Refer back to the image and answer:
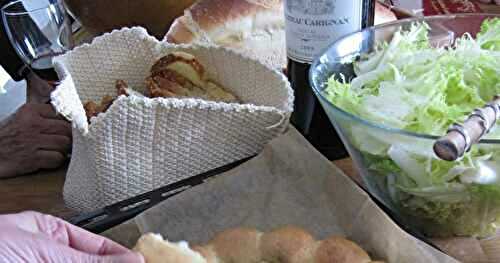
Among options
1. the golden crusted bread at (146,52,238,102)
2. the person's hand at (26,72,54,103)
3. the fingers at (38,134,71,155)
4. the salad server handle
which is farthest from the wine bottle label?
the person's hand at (26,72,54,103)

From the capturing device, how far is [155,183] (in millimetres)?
708

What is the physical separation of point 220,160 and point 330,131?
17cm

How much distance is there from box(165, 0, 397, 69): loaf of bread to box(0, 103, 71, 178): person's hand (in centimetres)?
21

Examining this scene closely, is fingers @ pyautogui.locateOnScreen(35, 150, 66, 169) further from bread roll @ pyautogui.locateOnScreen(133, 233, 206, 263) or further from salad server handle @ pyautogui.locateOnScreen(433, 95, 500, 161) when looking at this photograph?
salad server handle @ pyautogui.locateOnScreen(433, 95, 500, 161)

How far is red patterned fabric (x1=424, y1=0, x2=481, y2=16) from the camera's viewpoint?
1151mm

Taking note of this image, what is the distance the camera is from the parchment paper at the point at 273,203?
0.62 metres

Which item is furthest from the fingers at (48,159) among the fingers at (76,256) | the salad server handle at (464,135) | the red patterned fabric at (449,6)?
the red patterned fabric at (449,6)

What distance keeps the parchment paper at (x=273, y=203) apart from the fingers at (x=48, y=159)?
0.25 metres

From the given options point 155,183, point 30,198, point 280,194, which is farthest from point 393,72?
point 30,198

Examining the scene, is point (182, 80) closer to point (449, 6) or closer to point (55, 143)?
point (55, 143)

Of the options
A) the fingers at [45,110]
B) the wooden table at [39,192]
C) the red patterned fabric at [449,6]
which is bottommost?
the wooden table at [39,192]

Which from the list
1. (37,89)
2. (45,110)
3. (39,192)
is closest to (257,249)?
(39,192)

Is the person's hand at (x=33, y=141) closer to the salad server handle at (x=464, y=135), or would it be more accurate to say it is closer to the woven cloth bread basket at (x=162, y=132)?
the woven cloth bread basket at (x=162, y=132)

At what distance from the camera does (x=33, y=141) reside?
868 mm
